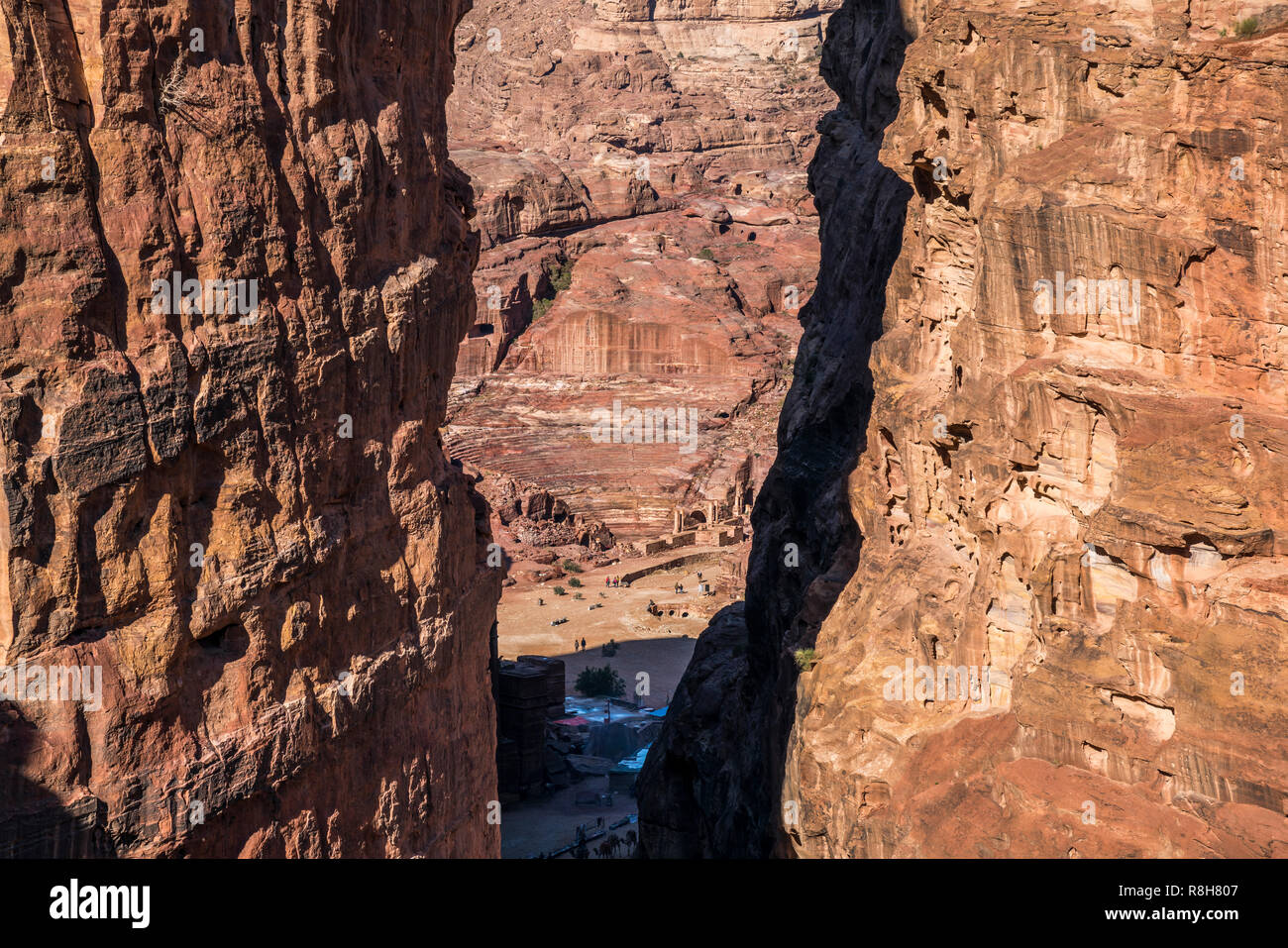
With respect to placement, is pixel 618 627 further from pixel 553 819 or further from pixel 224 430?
pixel 224 430

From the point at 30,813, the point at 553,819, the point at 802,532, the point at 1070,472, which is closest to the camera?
the point at 30,813

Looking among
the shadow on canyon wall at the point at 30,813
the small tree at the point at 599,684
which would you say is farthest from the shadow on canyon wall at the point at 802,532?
the shadow on canyon wall at the point at 30,813

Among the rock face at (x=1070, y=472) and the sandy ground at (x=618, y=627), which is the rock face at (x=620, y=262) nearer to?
the sandy ground at (x=618, y=627)

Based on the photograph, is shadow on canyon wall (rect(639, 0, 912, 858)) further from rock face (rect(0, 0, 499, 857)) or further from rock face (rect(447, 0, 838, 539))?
rock face (rect(447, 0, 838, 539))

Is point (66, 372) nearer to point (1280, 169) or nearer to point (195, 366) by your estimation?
point (195, 366)

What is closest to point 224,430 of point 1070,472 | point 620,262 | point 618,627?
point 1070,472

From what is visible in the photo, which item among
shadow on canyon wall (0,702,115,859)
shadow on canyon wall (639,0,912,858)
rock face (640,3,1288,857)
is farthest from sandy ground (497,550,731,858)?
shadow on canyon wall (0,702,115,859)

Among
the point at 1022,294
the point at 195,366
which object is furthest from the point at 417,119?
→ the point at 1022,294
